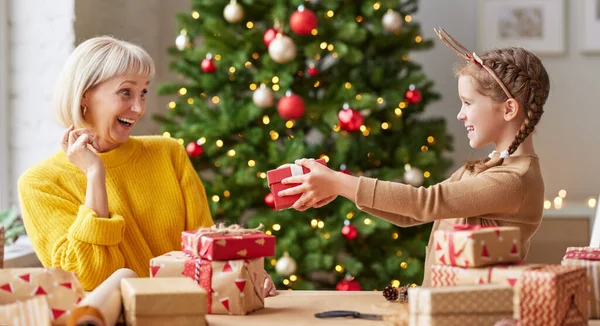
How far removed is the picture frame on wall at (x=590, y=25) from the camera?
5.20 metres

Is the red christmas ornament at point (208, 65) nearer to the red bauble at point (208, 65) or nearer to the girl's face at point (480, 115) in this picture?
the red bauble at point (208, 65)

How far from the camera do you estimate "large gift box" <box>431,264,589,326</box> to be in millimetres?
1515

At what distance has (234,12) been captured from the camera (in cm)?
412

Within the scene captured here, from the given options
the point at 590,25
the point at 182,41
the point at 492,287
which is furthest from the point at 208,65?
the point at 492,287

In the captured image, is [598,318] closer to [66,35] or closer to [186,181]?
[186,181]

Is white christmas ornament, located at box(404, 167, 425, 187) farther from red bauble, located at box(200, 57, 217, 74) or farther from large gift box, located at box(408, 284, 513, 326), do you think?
large gift box, located at box(408, 284, 513, 326)

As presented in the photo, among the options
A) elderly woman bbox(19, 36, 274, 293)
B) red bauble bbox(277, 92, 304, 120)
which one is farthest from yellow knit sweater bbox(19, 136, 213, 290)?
red bauble bbox(277, 92, 304, 120)

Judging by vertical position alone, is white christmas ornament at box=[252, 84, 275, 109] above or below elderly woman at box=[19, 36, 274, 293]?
above

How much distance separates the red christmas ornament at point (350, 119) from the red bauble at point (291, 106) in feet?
0.67

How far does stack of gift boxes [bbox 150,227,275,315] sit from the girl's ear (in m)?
0.73

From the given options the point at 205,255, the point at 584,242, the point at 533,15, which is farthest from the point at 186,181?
the point at 533,15

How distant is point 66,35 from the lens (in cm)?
405

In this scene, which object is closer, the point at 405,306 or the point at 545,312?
the point at 545,312

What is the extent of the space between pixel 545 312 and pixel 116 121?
1.45m
